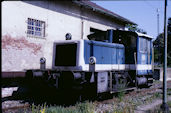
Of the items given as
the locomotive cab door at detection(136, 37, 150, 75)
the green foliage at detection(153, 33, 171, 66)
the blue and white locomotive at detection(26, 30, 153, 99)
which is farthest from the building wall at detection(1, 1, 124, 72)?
the green foliage at detection(153, 33, 171, 66)

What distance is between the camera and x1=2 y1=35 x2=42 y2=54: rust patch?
889 cm

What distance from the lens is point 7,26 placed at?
891 cm

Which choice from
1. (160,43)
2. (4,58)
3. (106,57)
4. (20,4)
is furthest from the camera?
(160,43)

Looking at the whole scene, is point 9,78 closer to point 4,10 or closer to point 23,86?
point 23,86

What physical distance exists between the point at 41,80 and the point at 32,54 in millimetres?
3410

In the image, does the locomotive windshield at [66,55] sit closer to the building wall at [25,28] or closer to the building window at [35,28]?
the building wall at [25,28]

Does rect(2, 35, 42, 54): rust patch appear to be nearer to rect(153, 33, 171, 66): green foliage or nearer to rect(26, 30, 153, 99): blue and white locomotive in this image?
rect(26, 30, 153, 99): blue and white locomotive

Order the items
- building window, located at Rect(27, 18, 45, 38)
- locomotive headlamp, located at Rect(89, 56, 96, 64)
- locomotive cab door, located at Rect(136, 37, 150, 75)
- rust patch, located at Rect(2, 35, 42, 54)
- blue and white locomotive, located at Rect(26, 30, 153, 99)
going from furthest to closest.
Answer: building window, located at Rect(27, 18, 45, 38), locomotive cab door, located at Rect(136, 37, 150, 75), rust patch, located at Rect(2, 35, 42, 54), locomotive headlamp, located at Rect(89, 56, 96, 64), blue and white locomotive, located at Rect(26, 30, 153, 99)

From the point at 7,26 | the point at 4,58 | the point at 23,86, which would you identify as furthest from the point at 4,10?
the point at 23,86

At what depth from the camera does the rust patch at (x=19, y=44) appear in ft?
29.2

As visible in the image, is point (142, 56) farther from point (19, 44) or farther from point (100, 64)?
point (19, 44)

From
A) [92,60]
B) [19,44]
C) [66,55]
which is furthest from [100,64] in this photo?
[19,44]

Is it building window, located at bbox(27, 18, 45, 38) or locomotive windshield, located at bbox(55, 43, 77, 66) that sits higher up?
building window, located at bbox(27, 18, 45, 38)

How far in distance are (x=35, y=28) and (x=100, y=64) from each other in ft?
14.8
